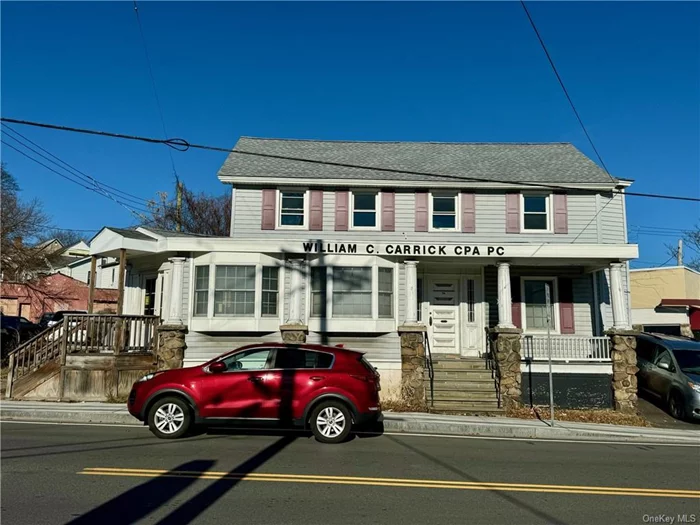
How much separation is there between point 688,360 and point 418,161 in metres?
9.74

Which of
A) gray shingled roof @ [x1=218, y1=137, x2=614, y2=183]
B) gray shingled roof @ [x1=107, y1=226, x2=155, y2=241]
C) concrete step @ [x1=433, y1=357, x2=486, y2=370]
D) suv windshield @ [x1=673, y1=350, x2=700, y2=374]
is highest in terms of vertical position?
gray shingled roof @ [x1=218, y1=137, x2=614, y2=183]

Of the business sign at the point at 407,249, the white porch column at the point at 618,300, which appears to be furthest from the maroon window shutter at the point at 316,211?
the white porch column at the point at 618,300

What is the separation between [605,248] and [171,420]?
11.5 metres

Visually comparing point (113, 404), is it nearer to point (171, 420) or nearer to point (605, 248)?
point (171, 420)

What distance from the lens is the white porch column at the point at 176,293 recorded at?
1386cm

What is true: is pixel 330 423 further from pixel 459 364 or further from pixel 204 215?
pixel 204 215

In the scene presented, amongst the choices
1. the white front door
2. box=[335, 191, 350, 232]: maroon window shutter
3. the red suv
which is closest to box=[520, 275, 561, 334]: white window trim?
the white front door

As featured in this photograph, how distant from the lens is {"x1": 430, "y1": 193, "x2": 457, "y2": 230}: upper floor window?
15.8 metres

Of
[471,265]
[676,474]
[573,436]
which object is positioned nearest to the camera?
[676,474]

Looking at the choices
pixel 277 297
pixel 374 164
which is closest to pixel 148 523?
pixel 277 297

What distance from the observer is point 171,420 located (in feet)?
28.3

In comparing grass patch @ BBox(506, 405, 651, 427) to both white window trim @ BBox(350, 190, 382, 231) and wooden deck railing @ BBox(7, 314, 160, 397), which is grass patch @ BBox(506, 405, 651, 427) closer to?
white window trim @ BBox(350, 190, 382, 231)

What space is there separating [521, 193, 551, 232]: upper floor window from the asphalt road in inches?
318

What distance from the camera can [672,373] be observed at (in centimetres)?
1294
